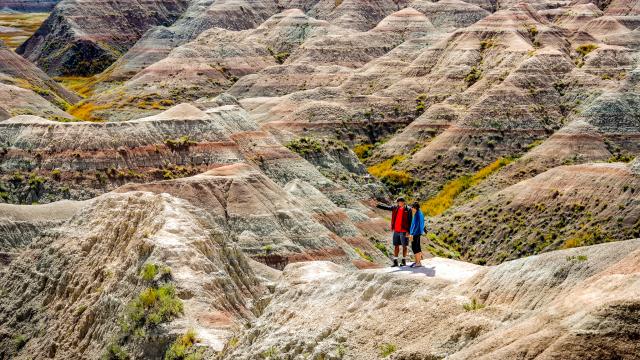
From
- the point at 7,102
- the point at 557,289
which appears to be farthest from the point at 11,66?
the point at 557,289

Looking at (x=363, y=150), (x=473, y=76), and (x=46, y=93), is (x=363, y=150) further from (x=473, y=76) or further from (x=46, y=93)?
(x=46, y=93)

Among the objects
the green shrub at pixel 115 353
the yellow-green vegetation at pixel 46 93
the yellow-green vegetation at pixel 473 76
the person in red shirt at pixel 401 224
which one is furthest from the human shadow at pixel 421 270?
the yellow-green vegetation at pixel 46 93

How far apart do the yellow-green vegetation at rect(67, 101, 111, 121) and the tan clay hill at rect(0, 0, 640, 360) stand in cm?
95

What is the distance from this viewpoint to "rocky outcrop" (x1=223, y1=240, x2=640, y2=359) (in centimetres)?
2203

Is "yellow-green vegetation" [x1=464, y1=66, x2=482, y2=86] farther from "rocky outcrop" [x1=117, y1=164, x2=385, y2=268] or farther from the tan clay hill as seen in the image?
"rocky outcrop" [x1=117, y1=164, x2=385, y2=268]

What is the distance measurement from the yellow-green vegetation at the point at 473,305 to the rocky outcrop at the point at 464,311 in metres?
0.04

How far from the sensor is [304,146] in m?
120

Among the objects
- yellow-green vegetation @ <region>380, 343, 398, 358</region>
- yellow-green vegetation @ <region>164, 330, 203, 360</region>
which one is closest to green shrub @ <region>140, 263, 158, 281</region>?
yellow-green vegetation @ <region>164, 330, 203, 360</region>

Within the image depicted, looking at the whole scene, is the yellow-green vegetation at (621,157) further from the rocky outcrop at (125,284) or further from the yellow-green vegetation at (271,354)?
the yellow-green vegetation at (271,354)

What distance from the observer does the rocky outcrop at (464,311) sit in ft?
72.3

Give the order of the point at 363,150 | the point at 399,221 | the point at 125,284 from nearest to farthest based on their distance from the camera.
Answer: the point at 399,221
the point at 125,284
the point at 363,150

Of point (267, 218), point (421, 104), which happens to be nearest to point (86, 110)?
point (421, 104)

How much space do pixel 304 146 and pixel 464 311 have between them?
92.2 metres

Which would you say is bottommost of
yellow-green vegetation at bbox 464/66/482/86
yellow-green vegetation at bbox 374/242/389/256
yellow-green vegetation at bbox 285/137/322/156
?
yellow-green vegetation at bbox 464/66/482/86
